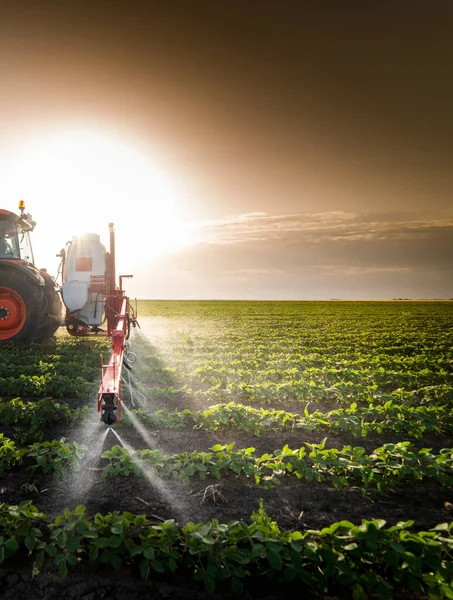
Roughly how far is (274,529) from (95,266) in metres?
10.5

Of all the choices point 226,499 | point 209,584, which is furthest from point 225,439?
point 209,584

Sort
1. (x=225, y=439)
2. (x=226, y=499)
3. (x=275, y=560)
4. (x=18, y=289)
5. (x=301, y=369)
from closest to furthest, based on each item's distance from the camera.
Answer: (x=275, y=560) < (x=226, y=499) < (x=225, y=439) < (x=301, y=369) < (x=18, y=289)

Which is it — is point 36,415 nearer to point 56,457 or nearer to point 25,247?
point 56,457

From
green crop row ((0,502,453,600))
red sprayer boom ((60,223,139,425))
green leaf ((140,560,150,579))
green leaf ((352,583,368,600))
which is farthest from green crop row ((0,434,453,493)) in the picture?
red sprayer boom ((60,223,139,425))

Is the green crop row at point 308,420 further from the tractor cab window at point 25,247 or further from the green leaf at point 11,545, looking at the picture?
the tractor cab window at point 25,247

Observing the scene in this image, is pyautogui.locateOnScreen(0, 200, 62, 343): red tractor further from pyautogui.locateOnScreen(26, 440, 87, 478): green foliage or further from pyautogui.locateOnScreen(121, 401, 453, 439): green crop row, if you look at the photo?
pyautogui.locateOnScreen(26, 440, 87, 478): green foliage

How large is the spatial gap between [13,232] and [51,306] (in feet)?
7.63

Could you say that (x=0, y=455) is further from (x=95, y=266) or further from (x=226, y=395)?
(x=95, y=266)

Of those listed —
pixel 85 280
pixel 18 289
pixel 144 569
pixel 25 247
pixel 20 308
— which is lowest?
pixel 144 569

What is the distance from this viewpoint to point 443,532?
11.8 ft

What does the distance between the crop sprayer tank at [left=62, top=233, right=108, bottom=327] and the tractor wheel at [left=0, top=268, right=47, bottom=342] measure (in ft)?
3.50

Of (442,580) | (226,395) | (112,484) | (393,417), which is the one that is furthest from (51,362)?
(442,580)

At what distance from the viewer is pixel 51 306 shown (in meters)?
12.5

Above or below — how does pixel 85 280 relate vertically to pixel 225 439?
above
